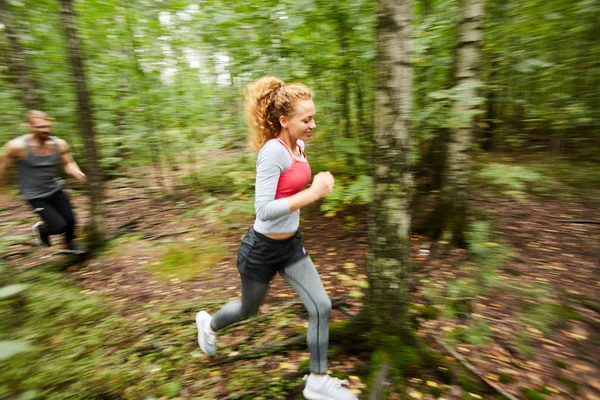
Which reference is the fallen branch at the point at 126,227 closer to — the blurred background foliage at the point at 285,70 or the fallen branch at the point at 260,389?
the blurred background foliage at the point at 285,70

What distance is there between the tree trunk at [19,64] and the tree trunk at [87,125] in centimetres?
97

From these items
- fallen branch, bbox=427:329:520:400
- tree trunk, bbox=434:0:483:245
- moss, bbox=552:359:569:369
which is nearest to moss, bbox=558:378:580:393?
moss, bbox=552:359:569:369

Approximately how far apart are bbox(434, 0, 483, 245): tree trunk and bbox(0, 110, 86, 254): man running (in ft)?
18.0

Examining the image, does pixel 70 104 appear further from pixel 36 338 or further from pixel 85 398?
pixel 85 398

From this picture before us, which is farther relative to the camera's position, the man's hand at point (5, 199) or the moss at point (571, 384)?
the man's hand at point (5, 199)

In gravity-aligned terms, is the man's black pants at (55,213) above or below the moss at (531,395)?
above

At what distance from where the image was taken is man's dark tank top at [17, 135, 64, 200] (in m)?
4.85

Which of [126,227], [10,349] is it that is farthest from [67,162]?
[10,349]

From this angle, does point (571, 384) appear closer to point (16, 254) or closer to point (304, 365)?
point (304, 365)

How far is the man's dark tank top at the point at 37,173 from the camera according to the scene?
485 cm

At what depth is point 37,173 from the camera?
494 centimetres

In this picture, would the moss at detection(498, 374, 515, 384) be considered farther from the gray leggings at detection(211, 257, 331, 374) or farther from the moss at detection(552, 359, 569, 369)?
the gray leggings at detection(211, 257, 331, 374)

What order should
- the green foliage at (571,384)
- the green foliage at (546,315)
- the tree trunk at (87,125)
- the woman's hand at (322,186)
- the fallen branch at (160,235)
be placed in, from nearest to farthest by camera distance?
the woman's hand at (322,186) < the green foliage at (571,384) < the green foliage at (546,315) < the tree trunk at (87,125) < the fallen branch at (160,235)

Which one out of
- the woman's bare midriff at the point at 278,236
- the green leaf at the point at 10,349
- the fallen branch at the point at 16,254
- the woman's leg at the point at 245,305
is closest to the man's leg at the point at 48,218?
the fallen branch at the point at 16,254
